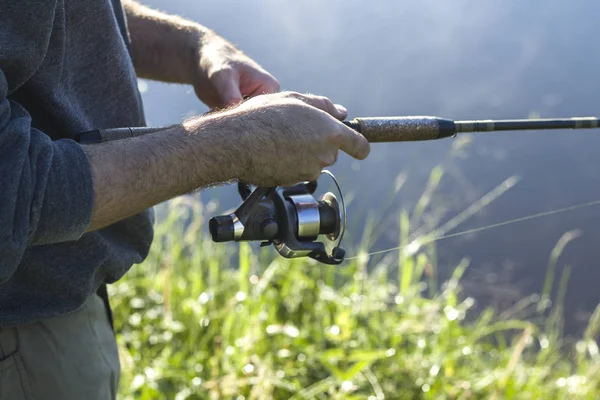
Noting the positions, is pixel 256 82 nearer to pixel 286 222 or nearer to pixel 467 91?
pixel 286 222

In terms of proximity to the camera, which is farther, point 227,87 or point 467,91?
point 467,91

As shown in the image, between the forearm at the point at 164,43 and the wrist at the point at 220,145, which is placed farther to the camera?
the forearm at the point at 164,43

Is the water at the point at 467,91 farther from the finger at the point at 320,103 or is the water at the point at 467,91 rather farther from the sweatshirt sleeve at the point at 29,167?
the sweatshirt sleeve at the point at 29,167

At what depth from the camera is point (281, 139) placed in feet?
4.35

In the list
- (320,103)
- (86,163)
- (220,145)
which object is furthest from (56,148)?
(320,103)

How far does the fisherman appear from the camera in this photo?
116cm

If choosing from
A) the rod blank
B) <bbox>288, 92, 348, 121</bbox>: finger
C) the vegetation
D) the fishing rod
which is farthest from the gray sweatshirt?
the vegetation

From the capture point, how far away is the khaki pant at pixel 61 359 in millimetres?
→ 1478

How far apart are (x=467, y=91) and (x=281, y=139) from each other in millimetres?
4507

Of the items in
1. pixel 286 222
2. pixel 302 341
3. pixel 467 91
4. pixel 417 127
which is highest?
pixel 417 127

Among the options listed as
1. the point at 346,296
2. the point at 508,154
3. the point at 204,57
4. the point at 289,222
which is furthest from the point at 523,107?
the point at 289,222

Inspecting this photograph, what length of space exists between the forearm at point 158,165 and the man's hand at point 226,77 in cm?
42

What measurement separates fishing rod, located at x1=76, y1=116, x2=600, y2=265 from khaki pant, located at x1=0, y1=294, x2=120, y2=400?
40 cm

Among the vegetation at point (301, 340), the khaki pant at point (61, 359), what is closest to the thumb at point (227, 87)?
the khaki pant at point (61, 359)
